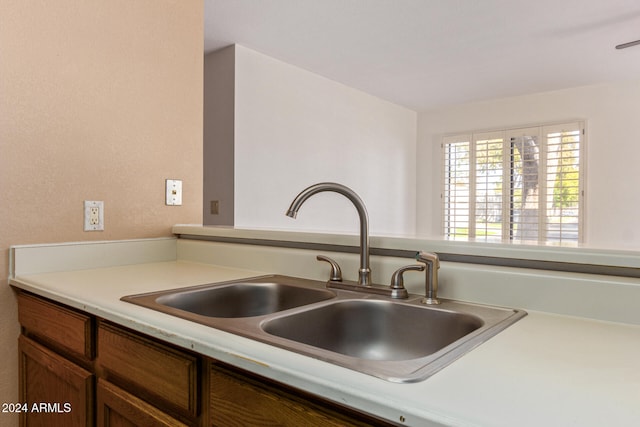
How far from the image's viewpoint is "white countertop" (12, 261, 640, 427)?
0.46m

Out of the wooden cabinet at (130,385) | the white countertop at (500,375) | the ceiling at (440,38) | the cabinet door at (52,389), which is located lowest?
the cabinet door at (52,389)

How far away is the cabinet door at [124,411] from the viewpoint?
2.77ft

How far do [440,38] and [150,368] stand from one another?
122 inches

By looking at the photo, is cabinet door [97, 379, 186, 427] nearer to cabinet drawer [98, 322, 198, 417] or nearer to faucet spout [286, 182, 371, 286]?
cabinet drawer [98, 322, 198, 417]

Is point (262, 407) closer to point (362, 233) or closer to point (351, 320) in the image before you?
point (351, 320)

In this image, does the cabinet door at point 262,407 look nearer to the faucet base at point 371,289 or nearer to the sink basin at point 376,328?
the sink basin at point 376,328

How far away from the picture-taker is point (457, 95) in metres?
4.84

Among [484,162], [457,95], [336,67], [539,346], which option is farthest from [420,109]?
[539,346]

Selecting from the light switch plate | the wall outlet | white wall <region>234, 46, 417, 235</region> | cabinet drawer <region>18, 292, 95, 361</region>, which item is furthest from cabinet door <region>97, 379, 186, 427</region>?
white wall <region>234, 46, 417, 235</region>

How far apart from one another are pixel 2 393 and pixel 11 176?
0.70m

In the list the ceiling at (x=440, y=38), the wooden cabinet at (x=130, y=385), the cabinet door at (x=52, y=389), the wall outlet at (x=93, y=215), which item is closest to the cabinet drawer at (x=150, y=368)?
the wooden cabinet at (x=130, y=385)

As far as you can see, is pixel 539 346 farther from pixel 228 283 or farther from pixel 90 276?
pixel 90 276

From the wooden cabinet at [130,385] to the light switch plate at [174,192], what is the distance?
2.03ft

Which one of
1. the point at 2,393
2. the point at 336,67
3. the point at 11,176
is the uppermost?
the point at 336,67
